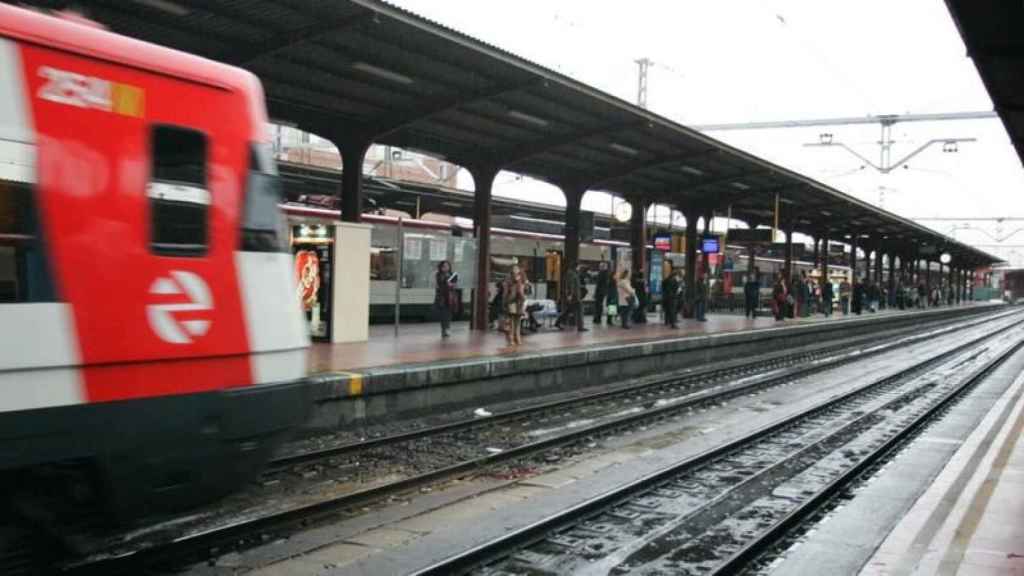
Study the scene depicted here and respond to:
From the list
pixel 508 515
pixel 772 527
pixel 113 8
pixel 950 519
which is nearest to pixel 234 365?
pixel 508 515

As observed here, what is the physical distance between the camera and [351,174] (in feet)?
52.1

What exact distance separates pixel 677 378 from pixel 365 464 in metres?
9.03

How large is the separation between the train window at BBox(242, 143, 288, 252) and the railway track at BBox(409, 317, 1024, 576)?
2094mm

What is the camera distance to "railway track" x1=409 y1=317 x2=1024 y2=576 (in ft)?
18.4

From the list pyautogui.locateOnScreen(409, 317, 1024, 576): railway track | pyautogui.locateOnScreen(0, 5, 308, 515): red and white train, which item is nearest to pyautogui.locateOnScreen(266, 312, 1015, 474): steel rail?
pyautogui.locateOnScreen(0, 5, 308, 515): red and white train

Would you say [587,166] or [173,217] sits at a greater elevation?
[587,166]

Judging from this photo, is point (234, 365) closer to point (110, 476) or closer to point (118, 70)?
point (110, 476)

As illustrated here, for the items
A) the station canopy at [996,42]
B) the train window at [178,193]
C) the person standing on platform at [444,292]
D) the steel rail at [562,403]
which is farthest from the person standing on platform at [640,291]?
the train window at [178,193]

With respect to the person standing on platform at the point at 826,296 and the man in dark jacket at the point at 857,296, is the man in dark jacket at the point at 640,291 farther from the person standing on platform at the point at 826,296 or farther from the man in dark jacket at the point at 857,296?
the man in dark jacket at the point at 857,296

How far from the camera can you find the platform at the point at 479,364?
35.5 ft

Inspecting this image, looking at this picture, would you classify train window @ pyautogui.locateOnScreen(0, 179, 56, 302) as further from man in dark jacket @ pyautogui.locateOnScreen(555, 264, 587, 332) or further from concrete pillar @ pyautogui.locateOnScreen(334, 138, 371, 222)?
man in dark jacket @ pyautogui.locateOnScreen(555, 264, 587, 332)

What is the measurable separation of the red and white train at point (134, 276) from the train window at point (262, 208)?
0.01 m

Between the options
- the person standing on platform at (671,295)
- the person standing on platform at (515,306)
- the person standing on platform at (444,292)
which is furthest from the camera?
the person standing on platform at (671,295)

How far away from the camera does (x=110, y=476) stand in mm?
4059
